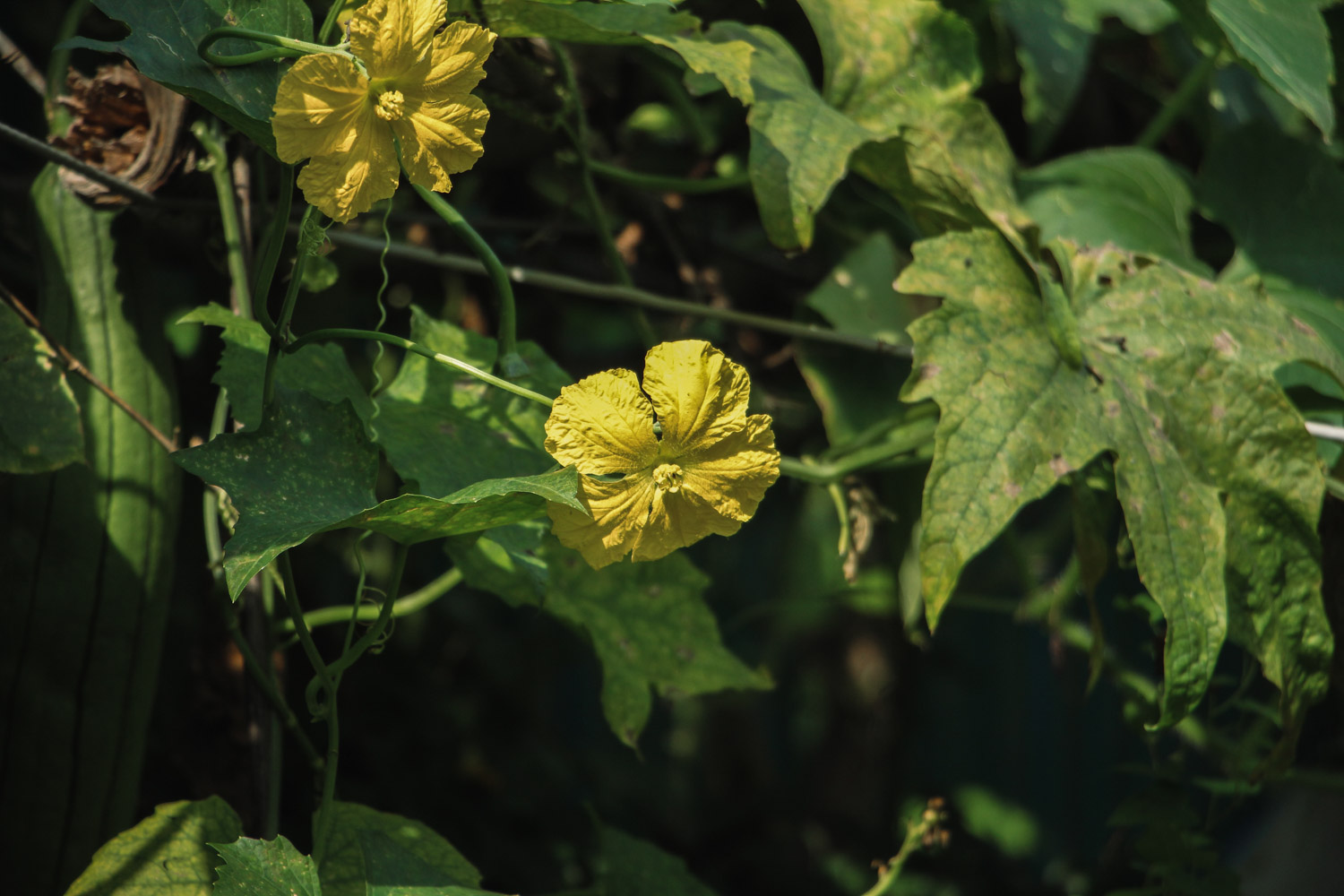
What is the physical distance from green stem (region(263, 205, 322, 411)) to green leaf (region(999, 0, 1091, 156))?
806 millimetres

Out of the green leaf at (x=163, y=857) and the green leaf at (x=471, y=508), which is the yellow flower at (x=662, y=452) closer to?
the green leaf at (x=471, y=508)

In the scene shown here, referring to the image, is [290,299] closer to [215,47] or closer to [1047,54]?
[215,47]

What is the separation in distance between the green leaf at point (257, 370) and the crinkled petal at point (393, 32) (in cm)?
21

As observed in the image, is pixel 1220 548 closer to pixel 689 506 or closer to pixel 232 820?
pixel 689 506

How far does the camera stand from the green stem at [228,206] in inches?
29.0

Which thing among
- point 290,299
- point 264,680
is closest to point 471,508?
point 290,299

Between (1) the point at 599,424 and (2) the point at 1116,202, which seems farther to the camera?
(2) the point at 1116,202

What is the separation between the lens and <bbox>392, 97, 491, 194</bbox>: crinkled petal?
0.54 meters

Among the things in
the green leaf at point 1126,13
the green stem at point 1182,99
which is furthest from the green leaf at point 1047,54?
the green stem at point 1182,99

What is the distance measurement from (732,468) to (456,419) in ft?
0.83

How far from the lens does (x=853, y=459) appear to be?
95 centimetres

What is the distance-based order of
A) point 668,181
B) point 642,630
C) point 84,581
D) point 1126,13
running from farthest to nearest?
point 1126,13, point 668,181, point 642,630, point 84,581

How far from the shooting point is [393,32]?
515mm

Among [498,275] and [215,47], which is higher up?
[215,47]
